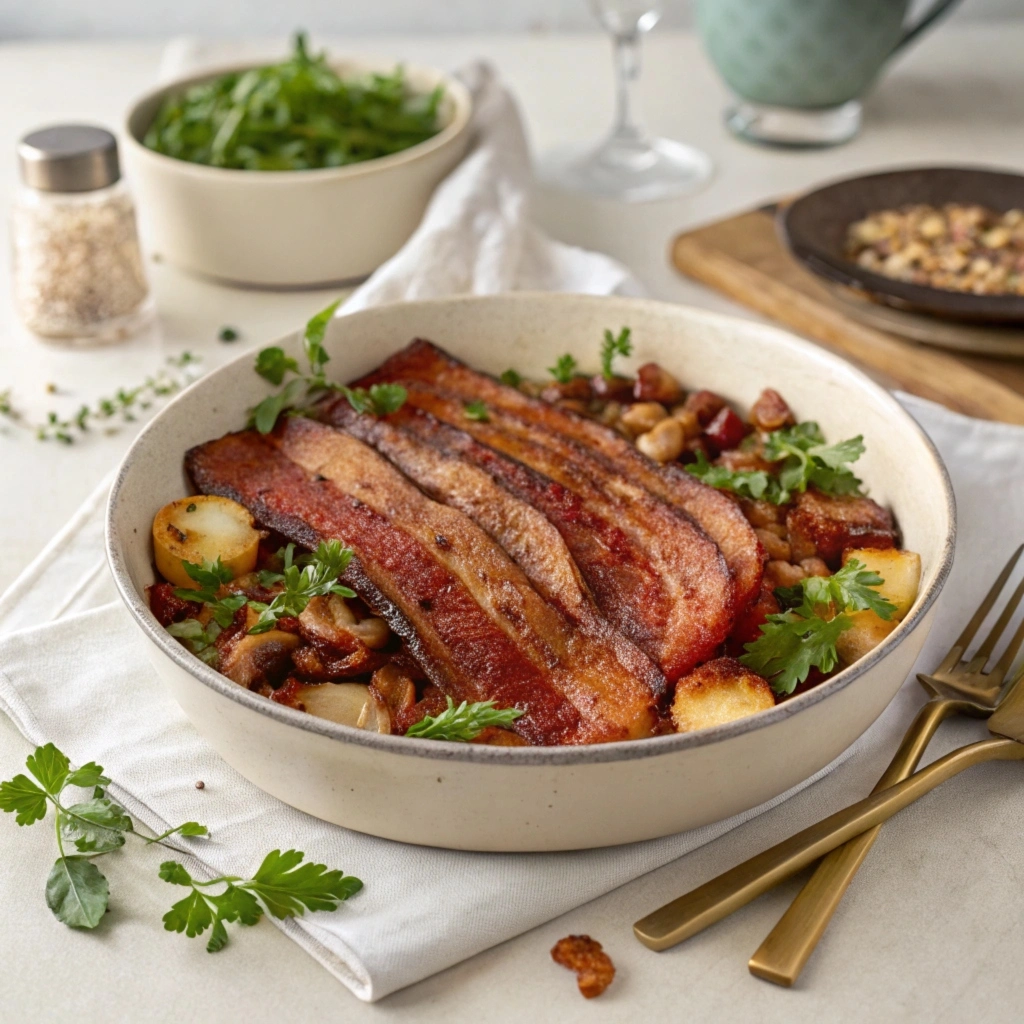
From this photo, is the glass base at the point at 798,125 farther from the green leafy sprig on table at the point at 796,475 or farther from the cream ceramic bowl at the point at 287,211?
the green leafy sprig on table at the point at 796,475

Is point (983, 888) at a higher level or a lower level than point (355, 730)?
lower

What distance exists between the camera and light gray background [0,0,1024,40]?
543 cm

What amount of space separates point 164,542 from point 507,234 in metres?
1.61

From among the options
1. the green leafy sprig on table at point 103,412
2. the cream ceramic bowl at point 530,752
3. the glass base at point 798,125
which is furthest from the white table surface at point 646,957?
the glass base at point 798,125

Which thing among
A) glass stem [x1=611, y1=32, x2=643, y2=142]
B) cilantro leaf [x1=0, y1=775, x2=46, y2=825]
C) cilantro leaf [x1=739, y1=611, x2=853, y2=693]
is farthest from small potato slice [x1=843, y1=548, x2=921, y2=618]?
glass stem [x1=611, y1=32, x2=643, y2=142]

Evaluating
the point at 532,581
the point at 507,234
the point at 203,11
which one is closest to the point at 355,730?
the point at 532,581

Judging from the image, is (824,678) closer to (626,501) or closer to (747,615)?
(747,615)

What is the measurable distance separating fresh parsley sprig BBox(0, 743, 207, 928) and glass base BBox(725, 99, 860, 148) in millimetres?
3425

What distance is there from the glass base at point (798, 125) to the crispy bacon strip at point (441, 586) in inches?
107

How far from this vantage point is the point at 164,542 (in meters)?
2.18

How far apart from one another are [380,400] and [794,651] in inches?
Result: 39.0

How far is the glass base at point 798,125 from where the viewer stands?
4.48m

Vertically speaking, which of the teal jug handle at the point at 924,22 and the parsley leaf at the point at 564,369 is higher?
the teal jug handle at the point at 924,22

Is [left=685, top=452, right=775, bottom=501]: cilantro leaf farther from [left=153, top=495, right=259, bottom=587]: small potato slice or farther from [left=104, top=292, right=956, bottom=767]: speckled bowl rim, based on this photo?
[left=153, top=495, right=259, bottom=587]: small potato slice
